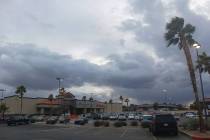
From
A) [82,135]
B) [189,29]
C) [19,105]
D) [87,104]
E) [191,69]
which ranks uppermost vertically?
[189,29]

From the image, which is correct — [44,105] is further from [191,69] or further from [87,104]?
[191,69]

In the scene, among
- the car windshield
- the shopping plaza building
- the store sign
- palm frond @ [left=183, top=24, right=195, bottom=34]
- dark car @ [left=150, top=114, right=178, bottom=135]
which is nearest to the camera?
dark car @ [left=150, top=114, right=178, bottom=135]

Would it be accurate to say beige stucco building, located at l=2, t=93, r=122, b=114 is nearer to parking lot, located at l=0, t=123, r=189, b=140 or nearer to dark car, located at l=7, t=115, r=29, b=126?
dark car, located at l=7, t=115, r=29, b=126

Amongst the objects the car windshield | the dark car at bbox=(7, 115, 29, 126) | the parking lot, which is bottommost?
the parking lot

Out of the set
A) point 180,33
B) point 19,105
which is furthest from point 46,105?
point 180,33

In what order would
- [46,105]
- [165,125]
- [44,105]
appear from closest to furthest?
[165,125] → [44,105] → [46,105]

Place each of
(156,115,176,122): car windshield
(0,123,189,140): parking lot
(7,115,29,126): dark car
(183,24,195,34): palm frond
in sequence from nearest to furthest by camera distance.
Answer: (0,123,189,140): parking lot → (156,115,176,122): car windshield → (183,24,195,34): palm frond → (7,115,29,126): dark car

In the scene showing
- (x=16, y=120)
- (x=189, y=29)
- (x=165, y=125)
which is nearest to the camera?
(x=165, y=125)

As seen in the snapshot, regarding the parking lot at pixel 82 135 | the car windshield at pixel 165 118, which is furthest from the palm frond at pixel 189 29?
the car windshield at pixel 165 118

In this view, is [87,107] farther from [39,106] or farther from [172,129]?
[172,129]

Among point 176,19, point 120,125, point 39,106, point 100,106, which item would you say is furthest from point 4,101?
point 176,19

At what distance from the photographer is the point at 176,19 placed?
41.0m

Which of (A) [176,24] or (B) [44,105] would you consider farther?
(B) [44,105]

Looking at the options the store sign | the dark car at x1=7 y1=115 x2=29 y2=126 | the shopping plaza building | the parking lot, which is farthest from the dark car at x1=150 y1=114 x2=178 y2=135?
the store sign
